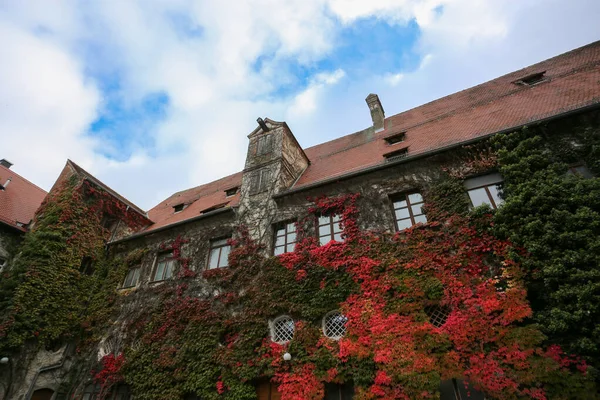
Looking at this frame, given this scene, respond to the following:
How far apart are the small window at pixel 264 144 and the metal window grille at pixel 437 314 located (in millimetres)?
9464

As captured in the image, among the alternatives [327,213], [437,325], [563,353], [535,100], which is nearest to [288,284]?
[327,213]

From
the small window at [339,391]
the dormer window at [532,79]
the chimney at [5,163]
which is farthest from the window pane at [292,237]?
the chimney at [5,163]

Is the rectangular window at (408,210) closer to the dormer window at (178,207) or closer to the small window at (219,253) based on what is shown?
the small window at (219,253)

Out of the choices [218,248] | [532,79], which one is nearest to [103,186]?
[218,248]

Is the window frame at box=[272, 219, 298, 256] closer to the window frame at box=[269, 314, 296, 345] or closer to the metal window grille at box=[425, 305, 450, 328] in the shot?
the window frame at box=[269, 314, 296, 345]

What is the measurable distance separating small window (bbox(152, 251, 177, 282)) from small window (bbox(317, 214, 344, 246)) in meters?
6.36

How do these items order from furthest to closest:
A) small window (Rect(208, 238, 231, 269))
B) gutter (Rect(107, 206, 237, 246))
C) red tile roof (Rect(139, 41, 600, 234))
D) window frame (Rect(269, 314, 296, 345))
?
gutter (Rect(107, 206, 237, 246)) < small window (Rect(208, 238, 231, 269)) < red tile roof (Rect(139, 41, 600, 234)) < window frame (Rect(269, 314, 296, 345))

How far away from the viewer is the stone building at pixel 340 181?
1014 centimetres

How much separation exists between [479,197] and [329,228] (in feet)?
15.2

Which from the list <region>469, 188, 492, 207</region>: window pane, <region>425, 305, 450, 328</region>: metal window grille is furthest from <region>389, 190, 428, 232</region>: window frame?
<region>425, 305, 450, 328</region>: metal window grille

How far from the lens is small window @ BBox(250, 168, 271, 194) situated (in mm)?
13734

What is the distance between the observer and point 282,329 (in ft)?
33.2

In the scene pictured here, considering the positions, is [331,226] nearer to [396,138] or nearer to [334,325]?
[334,325]

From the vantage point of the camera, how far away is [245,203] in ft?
44.6
